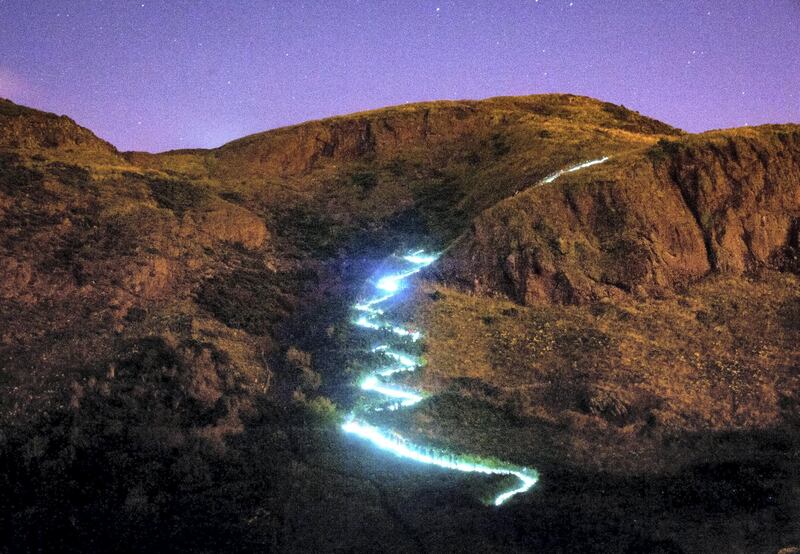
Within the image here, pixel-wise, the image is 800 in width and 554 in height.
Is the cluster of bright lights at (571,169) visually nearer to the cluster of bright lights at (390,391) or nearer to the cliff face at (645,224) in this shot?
the cliff face at (645,224)

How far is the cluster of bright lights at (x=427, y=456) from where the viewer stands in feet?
48.6

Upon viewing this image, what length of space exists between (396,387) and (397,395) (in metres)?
0.47

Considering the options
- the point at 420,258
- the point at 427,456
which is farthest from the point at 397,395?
the point at 420,258

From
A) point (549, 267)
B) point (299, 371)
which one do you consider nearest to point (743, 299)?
point (549, 267)

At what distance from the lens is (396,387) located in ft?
68.7

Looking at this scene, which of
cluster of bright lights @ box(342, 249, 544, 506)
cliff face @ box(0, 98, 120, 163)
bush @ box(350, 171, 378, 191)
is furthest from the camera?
bush @ box(350, 171, 378, 191)

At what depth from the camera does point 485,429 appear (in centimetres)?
1814

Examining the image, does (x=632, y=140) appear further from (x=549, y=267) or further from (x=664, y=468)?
(x=664, y=468)

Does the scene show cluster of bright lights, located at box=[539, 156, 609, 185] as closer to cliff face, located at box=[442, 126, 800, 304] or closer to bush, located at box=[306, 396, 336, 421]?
cliff face, located at box=[442, 126, 800, 304]

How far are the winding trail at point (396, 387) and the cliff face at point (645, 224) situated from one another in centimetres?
305

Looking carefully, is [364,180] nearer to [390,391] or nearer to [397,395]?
[390,391]

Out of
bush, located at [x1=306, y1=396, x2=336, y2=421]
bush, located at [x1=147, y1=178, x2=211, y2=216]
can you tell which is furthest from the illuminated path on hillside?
bush, located at [x1=147, y1=178, x2=211, y2=216]

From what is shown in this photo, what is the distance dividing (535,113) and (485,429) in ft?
125

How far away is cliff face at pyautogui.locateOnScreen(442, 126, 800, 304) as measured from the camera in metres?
26.1
